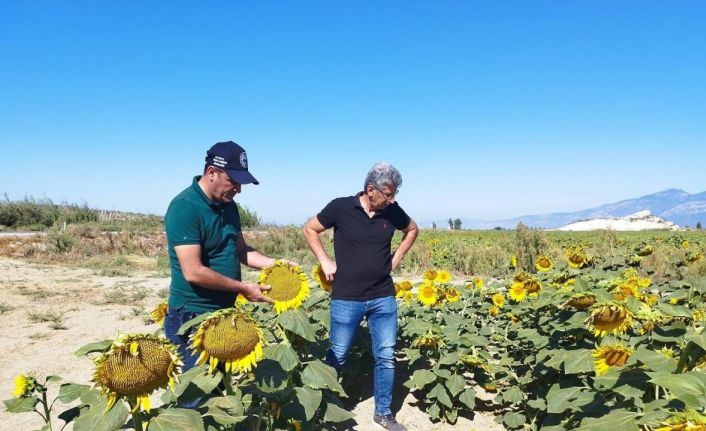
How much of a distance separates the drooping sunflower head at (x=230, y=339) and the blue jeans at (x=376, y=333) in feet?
5.38

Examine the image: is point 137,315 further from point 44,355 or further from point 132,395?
point 132,395

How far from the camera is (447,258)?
44.1 feet

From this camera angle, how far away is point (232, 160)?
2.46 metres

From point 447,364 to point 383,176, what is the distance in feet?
5.36

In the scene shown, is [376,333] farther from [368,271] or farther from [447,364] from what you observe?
[447,364]

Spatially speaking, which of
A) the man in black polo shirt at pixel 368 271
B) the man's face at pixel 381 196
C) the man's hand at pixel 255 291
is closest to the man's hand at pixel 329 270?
the man in black polo shirt at pixel 368 271

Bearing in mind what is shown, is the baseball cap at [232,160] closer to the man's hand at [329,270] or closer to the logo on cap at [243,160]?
the logo on cap at [243,160]

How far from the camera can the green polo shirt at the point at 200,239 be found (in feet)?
7.83

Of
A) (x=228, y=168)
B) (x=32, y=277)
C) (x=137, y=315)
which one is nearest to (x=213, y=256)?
(x=228, y=168)

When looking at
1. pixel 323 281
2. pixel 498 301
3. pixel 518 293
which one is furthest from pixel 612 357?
pixel 498 301

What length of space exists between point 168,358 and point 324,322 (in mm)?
2099

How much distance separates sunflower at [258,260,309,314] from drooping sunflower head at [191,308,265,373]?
1.69 feet

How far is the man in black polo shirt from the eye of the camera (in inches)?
132

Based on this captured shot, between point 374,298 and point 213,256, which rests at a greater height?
point 213,256
